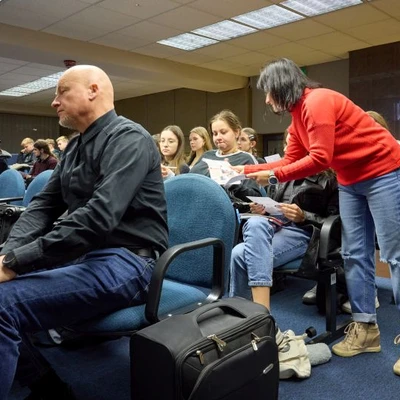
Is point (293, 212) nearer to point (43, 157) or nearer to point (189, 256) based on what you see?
point (189, 256)

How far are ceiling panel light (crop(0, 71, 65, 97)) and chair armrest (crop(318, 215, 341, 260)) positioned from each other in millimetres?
7434

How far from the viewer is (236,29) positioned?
18.6 ft

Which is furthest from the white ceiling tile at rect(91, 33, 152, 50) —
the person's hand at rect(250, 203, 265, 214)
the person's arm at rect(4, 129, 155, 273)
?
the person's arm at rect(4, 129, 155, 273)

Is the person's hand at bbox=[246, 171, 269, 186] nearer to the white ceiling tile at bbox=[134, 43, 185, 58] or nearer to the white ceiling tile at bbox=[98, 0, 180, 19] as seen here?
the white ceiling tile at bbox=[98, 0, 180, 19]

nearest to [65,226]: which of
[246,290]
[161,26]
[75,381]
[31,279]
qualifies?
[31,279]

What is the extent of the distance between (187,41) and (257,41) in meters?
1.01

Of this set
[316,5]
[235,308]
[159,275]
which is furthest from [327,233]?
[316,5]

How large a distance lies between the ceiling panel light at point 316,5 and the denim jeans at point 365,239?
3.61m

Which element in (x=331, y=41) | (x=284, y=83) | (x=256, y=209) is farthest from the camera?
(x=331, y=41)


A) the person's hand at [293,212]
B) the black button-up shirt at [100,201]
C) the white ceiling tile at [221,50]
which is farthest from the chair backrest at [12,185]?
the white ceiling tile at [221,50]

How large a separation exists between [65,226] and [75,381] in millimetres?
821

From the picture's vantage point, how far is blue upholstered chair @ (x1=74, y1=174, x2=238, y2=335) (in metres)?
1.21

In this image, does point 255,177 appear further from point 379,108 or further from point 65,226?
point 379,108

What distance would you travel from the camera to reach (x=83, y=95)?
4.68ft
